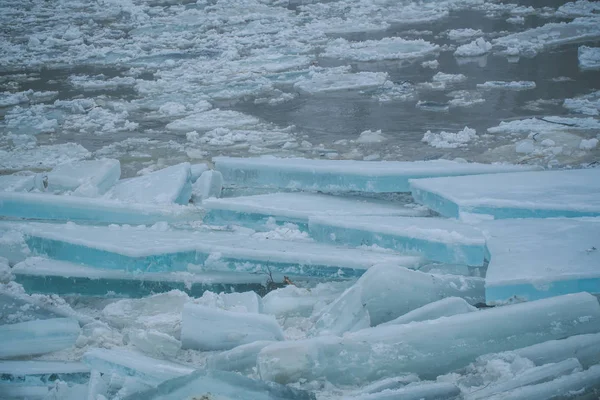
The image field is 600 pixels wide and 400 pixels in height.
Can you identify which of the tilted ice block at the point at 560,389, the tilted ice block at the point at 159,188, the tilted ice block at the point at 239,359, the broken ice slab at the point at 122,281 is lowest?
the broken ice slab at the point at 122,281

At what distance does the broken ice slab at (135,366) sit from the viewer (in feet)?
7.23

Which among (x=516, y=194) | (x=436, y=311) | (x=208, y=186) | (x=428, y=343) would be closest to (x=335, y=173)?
(x=208, y=186)

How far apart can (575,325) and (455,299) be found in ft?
1.29

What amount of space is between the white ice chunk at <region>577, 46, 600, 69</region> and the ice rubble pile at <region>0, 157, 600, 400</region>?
3269mm

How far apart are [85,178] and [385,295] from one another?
6.72 ft

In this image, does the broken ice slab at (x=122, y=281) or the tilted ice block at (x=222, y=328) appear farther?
the broken ice slab at (x=122, y=281)

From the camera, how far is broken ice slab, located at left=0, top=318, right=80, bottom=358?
8.21 ft

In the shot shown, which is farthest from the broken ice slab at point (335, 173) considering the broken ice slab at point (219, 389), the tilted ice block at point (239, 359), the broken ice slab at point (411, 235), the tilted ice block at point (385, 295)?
the broken ice slab at point (219, 389)

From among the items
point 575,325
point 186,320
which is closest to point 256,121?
point 186,320

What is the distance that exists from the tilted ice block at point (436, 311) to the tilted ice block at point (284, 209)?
3.04 feet

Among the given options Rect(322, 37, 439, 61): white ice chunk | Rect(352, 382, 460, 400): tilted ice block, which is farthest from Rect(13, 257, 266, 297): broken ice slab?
Rect(322, 37, 439, 61): white ice chunk

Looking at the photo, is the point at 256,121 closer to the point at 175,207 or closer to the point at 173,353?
the point at 175,207

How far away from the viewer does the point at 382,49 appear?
7680mm

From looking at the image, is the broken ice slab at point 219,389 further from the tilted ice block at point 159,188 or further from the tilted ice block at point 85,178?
the tilted ice block at point 85,178
